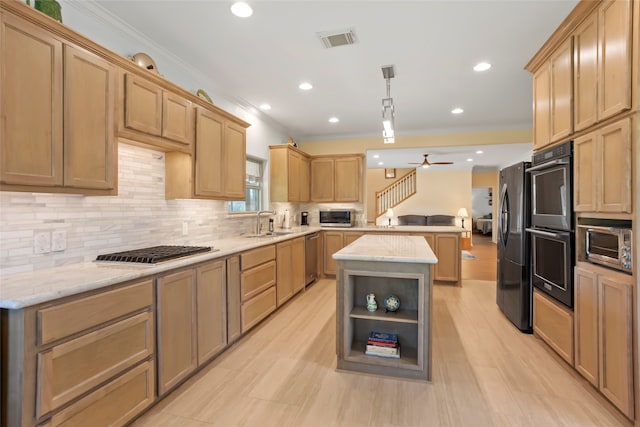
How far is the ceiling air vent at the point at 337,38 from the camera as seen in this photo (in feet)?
8.38

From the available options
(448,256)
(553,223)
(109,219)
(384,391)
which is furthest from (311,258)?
(553,223)

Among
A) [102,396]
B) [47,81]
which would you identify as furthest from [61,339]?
[47,81]

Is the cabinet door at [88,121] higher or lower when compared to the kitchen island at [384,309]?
higher

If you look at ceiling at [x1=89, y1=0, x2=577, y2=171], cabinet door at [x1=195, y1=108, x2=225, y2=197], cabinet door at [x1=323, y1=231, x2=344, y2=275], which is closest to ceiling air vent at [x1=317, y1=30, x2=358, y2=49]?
ceiling at [x1=89, y1=0, x2=577, y2=171]

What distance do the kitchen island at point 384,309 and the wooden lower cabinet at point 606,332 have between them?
105 centimetres

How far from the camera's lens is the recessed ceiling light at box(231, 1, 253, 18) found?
2.20 m

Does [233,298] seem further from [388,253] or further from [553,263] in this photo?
[553,263]

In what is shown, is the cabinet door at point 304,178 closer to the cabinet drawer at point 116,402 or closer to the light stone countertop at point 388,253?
the light stone countertop at point 388,253

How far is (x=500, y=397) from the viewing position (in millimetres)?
2072

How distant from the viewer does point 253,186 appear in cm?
486

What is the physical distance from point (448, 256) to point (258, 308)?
3.30 m

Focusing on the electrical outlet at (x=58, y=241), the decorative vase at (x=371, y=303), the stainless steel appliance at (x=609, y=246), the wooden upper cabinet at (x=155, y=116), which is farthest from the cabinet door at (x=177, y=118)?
the stainless steel appliance at (x=609, y=246)

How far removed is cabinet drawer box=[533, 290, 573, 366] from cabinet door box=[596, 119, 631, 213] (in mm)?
954

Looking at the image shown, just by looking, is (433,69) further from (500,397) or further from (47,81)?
(47,81)
